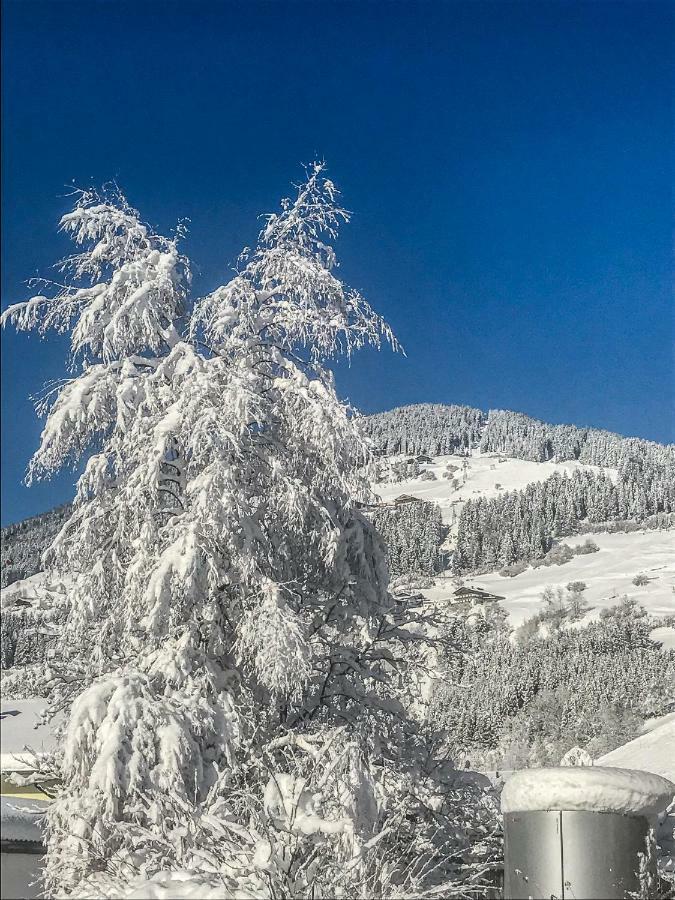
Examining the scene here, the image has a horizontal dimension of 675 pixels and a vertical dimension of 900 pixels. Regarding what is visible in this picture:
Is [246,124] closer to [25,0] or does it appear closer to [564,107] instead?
[25,0]

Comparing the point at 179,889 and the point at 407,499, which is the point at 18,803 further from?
the point at 179,889

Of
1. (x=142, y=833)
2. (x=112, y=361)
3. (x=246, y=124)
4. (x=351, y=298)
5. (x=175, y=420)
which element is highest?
(x=246, y=124)

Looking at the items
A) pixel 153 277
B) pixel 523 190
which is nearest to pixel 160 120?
pixel 523 190

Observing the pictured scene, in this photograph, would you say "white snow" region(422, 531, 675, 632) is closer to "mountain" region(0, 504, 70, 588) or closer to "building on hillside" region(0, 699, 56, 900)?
"building on hillside" region(0, 699, 56, 900)

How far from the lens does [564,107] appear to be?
1015 centimetres

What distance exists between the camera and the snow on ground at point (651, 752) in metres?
7.60

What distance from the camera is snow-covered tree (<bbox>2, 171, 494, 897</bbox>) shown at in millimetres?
5688

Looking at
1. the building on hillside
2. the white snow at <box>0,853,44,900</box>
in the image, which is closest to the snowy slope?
the white snow at <box>0,853,44,900</box>

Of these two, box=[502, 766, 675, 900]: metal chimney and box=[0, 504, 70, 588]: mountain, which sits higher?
box=[0, 504, 70, 588]: mountain

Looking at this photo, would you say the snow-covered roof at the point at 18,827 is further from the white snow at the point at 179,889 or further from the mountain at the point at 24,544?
the white snow at the point at 179,889

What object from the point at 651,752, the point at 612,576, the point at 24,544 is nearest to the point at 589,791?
the point at 651,752

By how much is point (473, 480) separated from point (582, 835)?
6354 millimetres

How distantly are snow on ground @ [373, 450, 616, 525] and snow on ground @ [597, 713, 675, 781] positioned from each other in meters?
2.80

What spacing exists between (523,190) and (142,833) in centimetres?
828
